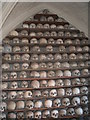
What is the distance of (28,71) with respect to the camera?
239cm

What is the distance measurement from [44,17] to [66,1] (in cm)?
37

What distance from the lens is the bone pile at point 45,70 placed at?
230cm

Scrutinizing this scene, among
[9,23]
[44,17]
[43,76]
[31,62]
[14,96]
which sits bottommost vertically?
[14,96]

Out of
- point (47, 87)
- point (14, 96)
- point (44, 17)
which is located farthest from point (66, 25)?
point (14, 96)

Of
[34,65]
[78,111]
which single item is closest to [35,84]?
[34,65]

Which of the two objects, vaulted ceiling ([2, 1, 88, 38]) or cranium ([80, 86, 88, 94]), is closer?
vaulted ceiling ([2, 1, 88, 38])

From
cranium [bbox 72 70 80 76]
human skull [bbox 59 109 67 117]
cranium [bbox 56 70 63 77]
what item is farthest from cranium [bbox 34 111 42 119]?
cranium [bbox 72 70 80 76]

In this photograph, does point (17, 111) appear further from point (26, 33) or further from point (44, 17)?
point (44, 17)

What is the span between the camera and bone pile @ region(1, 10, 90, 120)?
2305 millimetres

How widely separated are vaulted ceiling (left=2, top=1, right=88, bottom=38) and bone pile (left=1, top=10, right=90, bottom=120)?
21 centimetres

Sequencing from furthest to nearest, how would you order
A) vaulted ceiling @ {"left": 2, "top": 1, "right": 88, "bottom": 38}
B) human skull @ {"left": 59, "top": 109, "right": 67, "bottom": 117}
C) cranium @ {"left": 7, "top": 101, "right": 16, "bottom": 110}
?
human skull @ {"left": 59, "top": 109, "right": 67, "bottom": 117}, cranium @ {"left": 7, "top": 101, "right": 16, "bottom": 110}, vaulted ceiling @ {"left": 2, "top": 1, "right": 88, "bottom": 38}

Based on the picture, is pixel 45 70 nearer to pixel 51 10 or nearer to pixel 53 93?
pixel 53 93

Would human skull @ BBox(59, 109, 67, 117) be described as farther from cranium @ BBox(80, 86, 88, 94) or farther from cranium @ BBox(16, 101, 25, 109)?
cranium @ BBox(16, 101, 25, 109)

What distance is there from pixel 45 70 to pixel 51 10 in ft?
2.42
